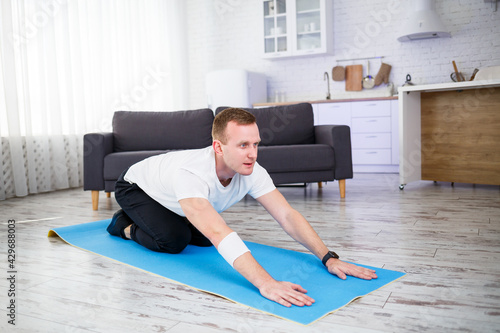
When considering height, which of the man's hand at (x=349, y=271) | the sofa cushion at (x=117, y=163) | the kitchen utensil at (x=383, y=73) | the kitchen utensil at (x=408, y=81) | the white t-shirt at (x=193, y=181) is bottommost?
the man's hand at (x=349, y=271)

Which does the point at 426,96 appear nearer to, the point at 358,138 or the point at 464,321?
the point at 358,138

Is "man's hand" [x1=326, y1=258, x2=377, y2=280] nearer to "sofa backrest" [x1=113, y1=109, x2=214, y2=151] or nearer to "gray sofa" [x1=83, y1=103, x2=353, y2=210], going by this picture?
"gray sofa" [x1=83, y1=103, x2=353, y2=210]

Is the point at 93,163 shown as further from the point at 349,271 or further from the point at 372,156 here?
the point at 372,156

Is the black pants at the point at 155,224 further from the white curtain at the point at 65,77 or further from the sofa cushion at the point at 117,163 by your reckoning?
the white curtain at the point at 65,77

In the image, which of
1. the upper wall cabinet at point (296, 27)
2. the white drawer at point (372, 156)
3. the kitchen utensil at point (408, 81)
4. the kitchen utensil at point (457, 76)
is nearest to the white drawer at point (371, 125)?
the white drawer at point (372, 156)

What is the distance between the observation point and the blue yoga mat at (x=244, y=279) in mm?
1486

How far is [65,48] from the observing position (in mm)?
4762

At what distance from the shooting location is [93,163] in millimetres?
3490

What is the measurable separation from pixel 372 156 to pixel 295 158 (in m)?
2.15

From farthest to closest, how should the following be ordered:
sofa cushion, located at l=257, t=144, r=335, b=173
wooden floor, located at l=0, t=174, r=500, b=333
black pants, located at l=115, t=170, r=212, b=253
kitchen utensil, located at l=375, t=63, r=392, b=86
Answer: kitchen utensil, located at l=375, t=63, r=392, b=86 → sofa cushion, located at l=257, t=144, r=335, b=173 → black pants, located at l=115, t=170, r=212, b=253 → wooden floor, located at l=0, t=174, r=500, b=333

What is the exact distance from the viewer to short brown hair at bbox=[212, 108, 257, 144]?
1.62 meters

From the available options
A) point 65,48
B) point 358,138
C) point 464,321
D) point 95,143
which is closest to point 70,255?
point 95,143

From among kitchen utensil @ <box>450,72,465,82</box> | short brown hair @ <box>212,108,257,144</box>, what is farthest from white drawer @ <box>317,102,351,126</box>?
short brown hair @ <box>212,108,257,144</box>

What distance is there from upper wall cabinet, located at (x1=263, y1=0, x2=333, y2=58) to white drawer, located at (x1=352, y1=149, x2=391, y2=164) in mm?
1377
